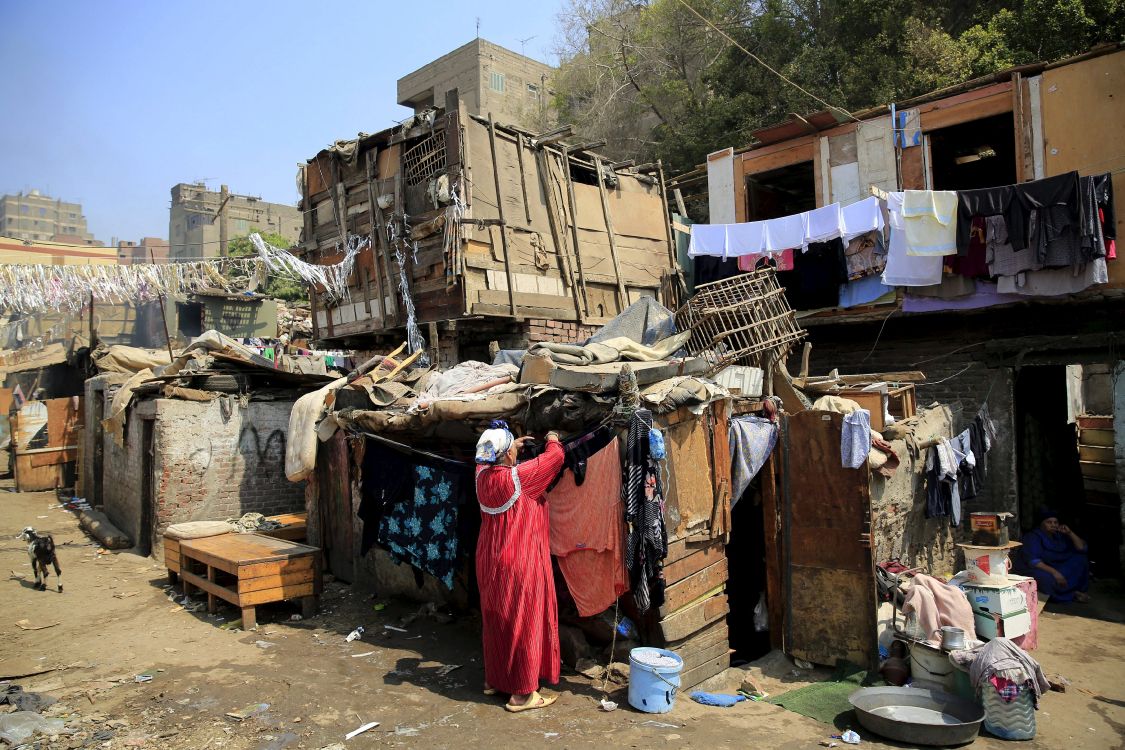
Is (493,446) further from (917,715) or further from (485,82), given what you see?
(485,82)

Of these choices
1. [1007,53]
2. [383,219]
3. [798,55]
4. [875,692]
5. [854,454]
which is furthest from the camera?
[798,55]

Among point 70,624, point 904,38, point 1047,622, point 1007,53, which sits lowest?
point 1047,622

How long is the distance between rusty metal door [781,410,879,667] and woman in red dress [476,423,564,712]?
8.55ft

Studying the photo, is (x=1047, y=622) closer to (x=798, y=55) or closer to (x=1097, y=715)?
(x=1097, y=715)

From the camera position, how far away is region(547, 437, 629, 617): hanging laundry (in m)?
5.40

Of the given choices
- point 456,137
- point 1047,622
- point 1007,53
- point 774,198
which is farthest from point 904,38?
point 1047,622

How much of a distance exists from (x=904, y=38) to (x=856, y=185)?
6.21 meters

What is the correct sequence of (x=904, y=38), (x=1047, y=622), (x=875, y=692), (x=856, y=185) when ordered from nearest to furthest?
(x=875, y=692) → (x=1047, y=622) → (x=856, y=185) → (x=904, y=38)

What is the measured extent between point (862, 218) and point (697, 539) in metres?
7.78

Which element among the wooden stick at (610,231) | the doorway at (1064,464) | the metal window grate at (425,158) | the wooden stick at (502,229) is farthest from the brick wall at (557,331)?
the doorway at (1064,464)

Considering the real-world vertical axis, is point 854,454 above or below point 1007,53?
below

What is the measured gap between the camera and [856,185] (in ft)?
42.1

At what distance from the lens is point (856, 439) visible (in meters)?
6.29

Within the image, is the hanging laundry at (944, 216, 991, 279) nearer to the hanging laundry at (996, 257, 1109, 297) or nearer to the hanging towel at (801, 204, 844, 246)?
the hanging laundry at (996, 257, 1109, 297)
